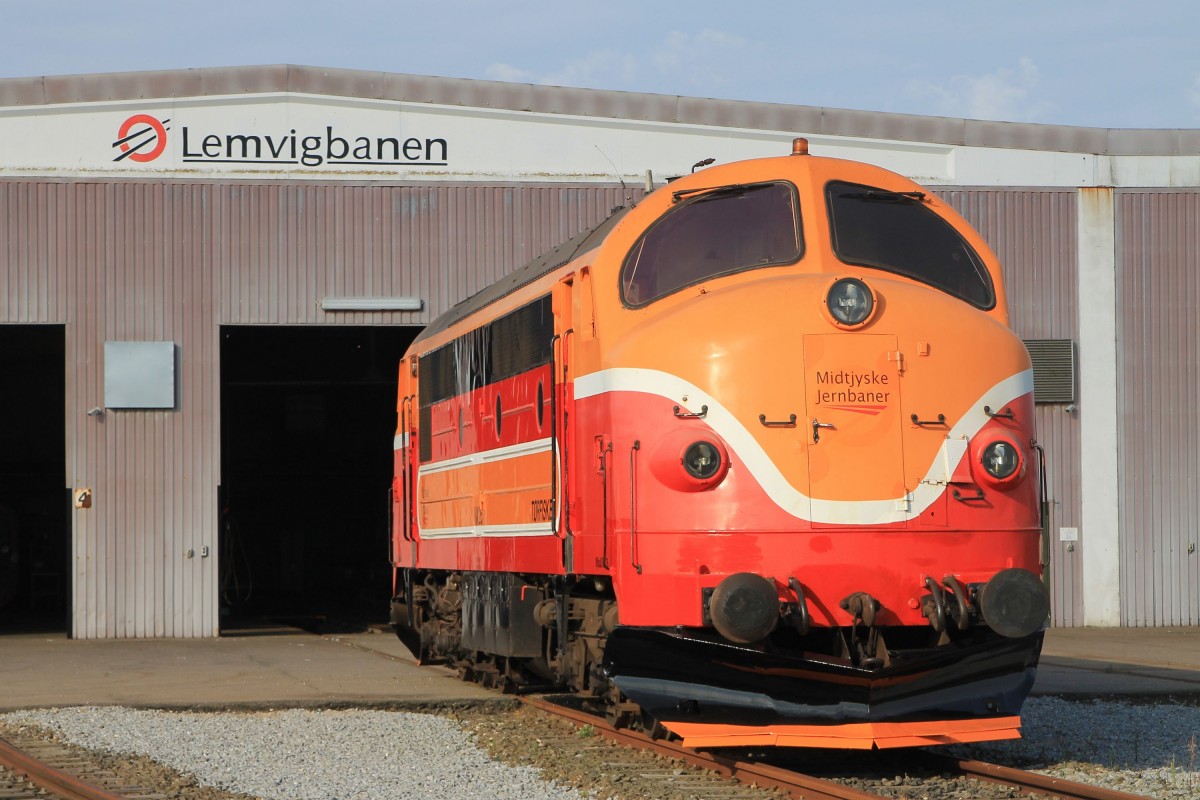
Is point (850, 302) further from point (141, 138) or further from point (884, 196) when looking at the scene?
point (141, 138)

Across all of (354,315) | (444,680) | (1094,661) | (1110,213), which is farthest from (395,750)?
(1110,213)

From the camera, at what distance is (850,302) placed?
838 cm

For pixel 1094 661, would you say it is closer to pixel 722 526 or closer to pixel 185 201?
pixel 722 526

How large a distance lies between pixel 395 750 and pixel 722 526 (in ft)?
12.6

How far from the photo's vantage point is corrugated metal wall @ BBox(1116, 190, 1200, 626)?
22.4 metres

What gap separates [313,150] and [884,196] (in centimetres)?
1411

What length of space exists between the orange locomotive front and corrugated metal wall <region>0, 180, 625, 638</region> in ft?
40.5

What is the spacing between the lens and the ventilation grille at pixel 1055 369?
2248 centimetres

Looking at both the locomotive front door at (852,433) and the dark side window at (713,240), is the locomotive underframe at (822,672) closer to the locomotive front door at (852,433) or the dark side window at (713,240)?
the locomotive front door at (852,433)

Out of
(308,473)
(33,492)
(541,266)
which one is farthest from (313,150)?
(33,492)

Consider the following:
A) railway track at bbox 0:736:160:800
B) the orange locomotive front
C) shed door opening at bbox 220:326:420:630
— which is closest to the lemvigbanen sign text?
shed door opening at bbox 220:326:420:630

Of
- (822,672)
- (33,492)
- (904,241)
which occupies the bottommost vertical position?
(822,672)

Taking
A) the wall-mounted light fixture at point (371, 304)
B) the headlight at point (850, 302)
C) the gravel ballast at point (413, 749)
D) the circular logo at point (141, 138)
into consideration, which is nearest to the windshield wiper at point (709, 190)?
the headlight at point (850, 302)

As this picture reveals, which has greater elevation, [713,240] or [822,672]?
[713,240]
